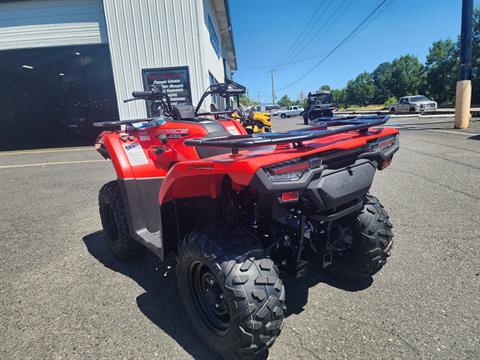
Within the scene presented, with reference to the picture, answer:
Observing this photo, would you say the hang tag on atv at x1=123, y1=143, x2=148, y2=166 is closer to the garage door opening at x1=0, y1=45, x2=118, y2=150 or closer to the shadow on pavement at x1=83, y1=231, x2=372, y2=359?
the shadow on pavement at x1=83, y1=231, x2=372, y2=359

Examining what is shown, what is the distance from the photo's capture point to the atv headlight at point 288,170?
1592 mm

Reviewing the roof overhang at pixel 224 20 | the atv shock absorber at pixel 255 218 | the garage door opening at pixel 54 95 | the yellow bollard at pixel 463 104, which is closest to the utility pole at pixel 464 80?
the yellow bollard at pixel 463 104

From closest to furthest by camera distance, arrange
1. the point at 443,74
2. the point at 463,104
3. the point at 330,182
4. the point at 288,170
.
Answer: the point at 288,170, the point at 330,182, the point at 463,104, the point at 443,74

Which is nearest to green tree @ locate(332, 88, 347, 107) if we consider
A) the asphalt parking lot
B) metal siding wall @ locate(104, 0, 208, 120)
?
metal siding wall @ locate(104, 0, 208, 120)

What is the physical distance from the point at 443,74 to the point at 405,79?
52.0 ft

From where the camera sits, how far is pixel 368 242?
2545 mm

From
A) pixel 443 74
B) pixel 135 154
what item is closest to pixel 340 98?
pixel 443 74

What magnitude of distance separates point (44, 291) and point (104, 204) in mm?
976

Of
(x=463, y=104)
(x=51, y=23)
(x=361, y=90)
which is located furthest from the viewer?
(x=361, y=90)

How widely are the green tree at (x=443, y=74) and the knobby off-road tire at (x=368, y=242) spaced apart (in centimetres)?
4726

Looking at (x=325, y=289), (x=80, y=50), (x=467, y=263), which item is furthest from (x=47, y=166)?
(x=467, y=263)

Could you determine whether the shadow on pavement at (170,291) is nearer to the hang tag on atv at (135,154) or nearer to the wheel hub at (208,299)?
the wheel hub at (208,299)

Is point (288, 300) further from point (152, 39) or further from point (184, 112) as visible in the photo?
point (152, 39)

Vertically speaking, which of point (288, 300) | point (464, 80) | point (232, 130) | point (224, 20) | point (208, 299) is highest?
point (224, 20)
